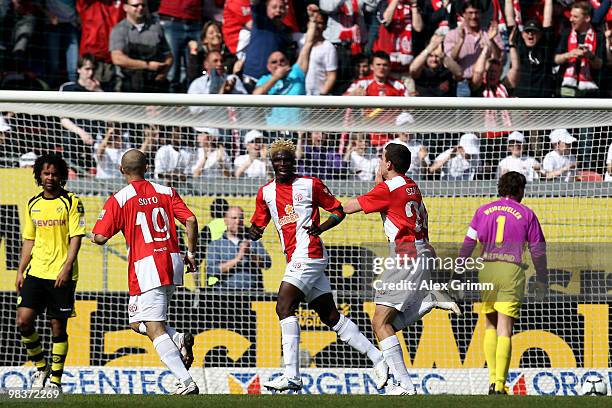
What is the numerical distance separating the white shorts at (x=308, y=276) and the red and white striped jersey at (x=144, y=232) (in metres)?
0.86

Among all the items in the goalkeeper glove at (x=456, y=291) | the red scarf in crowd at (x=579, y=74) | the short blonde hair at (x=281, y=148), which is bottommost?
the goalkeeper glove at (x=456, y=291)

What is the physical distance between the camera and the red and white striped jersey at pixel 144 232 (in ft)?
26.6

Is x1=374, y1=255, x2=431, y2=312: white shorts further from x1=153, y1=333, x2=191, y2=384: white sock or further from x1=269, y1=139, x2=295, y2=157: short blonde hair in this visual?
x1=153, y1=333, x2=191, y2=384: white sock

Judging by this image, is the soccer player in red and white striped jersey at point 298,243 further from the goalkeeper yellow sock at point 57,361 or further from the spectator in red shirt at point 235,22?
the spectator in red shirt at point 235,22

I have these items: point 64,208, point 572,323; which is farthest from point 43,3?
point 572,323

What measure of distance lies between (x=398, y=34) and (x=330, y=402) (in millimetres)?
7395

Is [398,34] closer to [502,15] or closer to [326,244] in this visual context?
[502,15]

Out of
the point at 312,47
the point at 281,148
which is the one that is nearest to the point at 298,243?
the point at 281,148

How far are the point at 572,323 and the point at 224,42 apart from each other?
6088 millimetres

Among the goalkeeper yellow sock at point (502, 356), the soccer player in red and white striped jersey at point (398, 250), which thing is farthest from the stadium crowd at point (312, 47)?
the soccer player in red and white striped jersey at point (398, 250)

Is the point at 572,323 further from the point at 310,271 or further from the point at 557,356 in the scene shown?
the point at 310,271

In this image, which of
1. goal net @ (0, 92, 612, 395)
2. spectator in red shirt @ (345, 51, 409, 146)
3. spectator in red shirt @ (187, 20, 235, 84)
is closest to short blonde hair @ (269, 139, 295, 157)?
goal net @ (0, 92, 612, 395)

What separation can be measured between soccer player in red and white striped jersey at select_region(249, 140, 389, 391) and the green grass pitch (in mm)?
545

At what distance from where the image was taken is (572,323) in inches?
397
